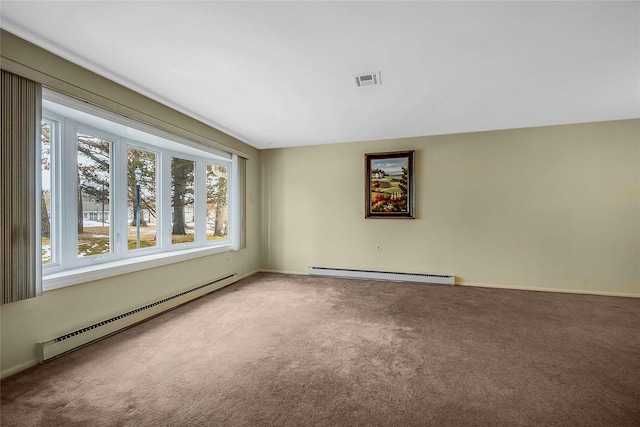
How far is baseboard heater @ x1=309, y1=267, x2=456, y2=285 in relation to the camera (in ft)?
14.6

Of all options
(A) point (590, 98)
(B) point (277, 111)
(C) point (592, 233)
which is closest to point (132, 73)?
(B) point (277, 111)

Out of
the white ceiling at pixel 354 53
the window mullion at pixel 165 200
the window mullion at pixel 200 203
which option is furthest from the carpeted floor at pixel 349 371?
the white ceiling at pixel 354 53

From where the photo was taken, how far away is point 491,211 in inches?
171

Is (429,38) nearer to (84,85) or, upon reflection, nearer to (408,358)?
(408,358)

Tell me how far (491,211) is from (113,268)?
497cm

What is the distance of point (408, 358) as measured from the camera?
2.25 m

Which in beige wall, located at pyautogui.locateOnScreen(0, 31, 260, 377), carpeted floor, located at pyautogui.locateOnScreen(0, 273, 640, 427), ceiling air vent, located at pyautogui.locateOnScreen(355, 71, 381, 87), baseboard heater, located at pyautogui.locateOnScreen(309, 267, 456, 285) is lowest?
carpeted floor, located at pyautogui.locateOnScreen(0, 273, 640, 427)

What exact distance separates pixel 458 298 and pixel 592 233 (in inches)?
86.0

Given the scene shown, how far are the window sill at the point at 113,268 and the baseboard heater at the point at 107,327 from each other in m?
0.42

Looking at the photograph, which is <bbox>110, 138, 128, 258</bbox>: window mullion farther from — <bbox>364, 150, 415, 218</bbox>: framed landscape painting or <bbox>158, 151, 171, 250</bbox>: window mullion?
<bbox>364, 150, 415, 218</bbox>: framed landscape painting

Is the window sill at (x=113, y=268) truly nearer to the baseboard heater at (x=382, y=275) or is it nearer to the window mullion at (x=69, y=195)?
the window mullion at (x=69, y=195)

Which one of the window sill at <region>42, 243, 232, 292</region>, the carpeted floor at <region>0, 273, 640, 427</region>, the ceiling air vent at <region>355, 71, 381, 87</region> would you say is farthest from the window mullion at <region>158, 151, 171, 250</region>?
the ceiling air vent at <region>355, 71, 381, 87</region>

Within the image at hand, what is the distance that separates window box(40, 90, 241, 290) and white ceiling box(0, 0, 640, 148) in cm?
53

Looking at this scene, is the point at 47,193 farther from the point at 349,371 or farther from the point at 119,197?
the point at 349,371
